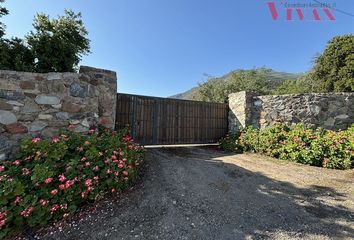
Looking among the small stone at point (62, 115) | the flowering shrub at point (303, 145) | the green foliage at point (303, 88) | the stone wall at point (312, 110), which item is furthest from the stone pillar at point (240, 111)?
the green foliage at point (303, 88)

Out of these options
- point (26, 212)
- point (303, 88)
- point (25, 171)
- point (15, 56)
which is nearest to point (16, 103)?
point (25, 171)

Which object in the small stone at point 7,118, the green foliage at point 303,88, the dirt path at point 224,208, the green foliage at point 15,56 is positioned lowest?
the dirt path at point 224,208

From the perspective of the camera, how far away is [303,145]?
5.52 meters

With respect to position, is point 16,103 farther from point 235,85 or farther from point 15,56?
Answer: point 235,85

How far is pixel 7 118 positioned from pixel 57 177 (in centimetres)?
155

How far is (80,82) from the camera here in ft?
12.8

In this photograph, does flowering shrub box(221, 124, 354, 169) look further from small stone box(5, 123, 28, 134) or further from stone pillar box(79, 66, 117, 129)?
small stone box(5, 123, 28, 134)

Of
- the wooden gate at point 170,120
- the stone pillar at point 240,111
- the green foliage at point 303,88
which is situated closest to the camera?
the wooden gate at point 170,120

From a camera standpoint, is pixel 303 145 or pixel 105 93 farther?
pixel 303 145

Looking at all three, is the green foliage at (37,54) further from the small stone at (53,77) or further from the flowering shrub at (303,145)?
the flowering shrub at (303,145)

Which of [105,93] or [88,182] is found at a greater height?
[105,93]

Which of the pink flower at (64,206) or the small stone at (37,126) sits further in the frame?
the small stone at (37,126)

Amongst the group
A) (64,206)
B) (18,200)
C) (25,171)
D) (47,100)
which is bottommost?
(64,206)

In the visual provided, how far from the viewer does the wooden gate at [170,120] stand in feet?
20.3
